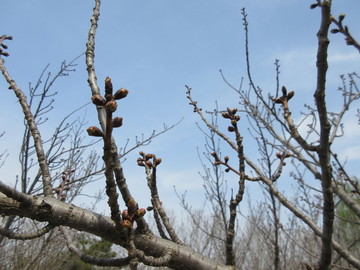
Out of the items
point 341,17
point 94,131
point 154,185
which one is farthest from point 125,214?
point 341,17

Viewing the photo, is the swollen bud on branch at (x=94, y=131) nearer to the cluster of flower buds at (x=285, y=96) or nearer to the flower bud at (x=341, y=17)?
the cluster of flower buds at (x=285, y=96)

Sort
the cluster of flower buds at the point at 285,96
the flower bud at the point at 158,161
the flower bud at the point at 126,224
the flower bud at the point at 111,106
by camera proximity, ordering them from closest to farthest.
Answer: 1. the flower bud at the point at 111,106
2. the flower bud at the point at 126,224
3. the cluster of flower buds at the point at 285,96
4. the flower bud at the point at 158,161

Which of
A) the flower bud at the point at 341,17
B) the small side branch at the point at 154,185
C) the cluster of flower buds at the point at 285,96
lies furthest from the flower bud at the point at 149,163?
the flower bud at the point at 341,17

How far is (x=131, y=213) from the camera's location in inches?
47.0

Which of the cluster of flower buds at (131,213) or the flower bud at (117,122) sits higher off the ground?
the flower bud at (117,122)

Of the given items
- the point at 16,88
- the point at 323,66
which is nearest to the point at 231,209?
the point at 323,66

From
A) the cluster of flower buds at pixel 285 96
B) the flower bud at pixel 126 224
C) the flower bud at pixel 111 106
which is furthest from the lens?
the cluster of flower buds at pixel 285 96

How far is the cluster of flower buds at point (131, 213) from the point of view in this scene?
1183 mm

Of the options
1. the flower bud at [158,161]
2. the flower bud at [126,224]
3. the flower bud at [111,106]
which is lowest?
the flower bud at [126,224]

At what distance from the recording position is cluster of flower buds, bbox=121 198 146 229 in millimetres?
1183

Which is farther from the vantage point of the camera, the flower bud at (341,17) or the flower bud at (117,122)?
the flower bud at (341,17)

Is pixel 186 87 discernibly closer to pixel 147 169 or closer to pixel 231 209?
pixel 147 169

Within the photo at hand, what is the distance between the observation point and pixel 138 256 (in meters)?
1.17

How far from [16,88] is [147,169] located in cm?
97
